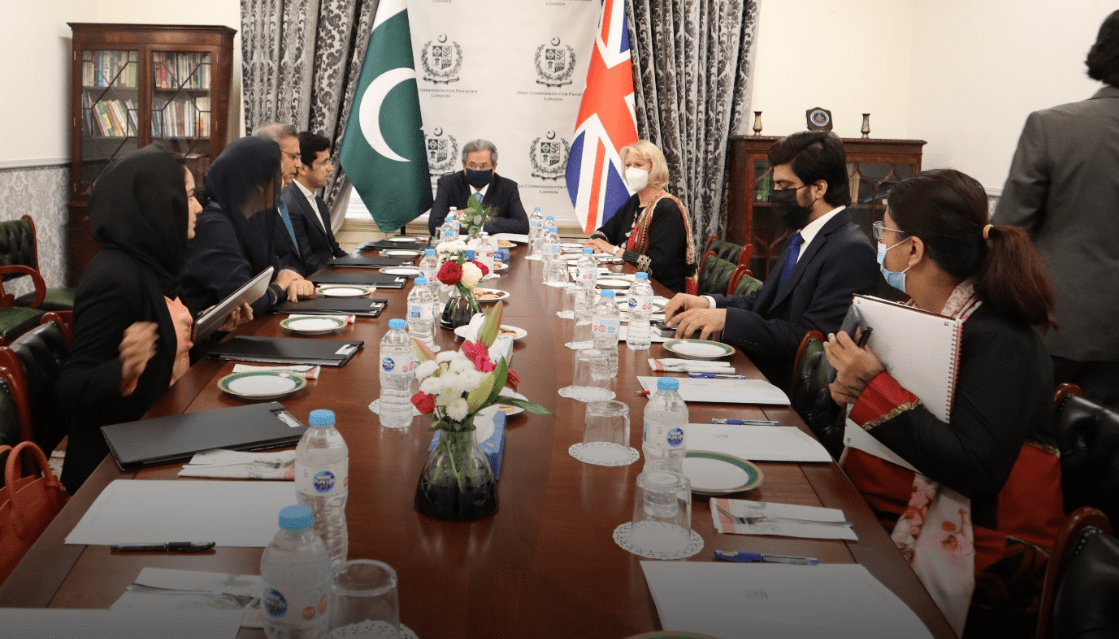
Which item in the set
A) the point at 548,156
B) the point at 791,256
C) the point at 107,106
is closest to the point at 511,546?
the point at 791,256

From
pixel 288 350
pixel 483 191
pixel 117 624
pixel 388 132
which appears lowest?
pixel 117 624

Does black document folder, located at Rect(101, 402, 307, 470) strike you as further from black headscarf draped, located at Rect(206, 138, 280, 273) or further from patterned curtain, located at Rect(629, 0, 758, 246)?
patterned curtain, located at Rect(629, 0, 758, 246)

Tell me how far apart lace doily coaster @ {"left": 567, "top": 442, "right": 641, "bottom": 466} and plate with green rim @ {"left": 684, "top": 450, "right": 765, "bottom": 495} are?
10 cm

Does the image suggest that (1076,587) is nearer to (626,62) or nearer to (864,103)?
(626,62)

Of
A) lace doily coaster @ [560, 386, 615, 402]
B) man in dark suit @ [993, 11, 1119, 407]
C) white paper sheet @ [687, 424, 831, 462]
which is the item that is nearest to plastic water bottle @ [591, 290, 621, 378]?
lace doily coaster @ [560, 386, 615, 402]

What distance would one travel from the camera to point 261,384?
72.7 inches

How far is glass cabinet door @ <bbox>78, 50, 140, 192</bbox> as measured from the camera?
17.3ft

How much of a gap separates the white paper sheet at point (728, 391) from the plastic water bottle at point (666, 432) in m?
0.45

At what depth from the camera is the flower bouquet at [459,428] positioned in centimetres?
116

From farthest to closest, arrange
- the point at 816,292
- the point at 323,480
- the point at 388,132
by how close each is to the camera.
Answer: the point at 388,132 → the point at 816,292 → the point at 323,480

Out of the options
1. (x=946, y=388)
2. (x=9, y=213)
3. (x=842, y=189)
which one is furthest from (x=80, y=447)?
(x=9, y=213)

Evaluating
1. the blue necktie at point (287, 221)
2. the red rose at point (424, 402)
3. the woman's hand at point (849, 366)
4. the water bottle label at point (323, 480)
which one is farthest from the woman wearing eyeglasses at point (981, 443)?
the blue necktie at point (287, 221)

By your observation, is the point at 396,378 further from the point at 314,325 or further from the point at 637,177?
the point at 637,177

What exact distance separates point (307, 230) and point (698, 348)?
2.43 metres
